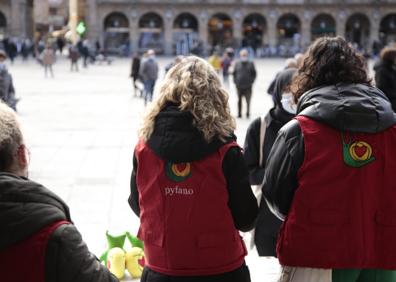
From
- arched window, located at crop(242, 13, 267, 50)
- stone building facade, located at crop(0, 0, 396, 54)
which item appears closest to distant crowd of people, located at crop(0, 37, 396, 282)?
stone building facade, located at crop(0, 0, 396, 54)

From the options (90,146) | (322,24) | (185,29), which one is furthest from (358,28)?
(90,146)

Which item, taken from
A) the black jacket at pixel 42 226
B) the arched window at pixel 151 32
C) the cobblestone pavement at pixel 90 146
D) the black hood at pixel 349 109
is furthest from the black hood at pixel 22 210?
the arched window at pixel 151 32

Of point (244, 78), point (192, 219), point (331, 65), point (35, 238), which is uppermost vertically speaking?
point (331, 65)

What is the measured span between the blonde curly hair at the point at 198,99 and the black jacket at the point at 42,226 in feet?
3.98

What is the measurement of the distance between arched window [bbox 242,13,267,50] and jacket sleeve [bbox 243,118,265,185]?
213 ft

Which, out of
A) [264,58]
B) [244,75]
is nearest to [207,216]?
[244,75]

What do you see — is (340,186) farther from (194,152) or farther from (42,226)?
(42,226)

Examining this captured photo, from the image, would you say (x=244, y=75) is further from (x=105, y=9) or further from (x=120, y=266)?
(x=105, y=9)

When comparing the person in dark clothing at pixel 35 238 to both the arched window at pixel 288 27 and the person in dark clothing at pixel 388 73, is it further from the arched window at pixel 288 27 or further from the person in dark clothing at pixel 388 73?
the arched window at pixel 288 27

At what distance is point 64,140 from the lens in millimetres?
14891

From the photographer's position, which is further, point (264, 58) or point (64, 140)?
point (264, 58)

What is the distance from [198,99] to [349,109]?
Answer: 2.58ft

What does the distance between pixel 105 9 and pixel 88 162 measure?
186 feet

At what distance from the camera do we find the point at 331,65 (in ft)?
12.6
